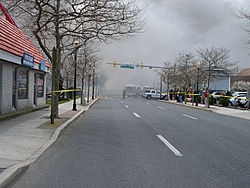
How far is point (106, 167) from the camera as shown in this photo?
254 inches

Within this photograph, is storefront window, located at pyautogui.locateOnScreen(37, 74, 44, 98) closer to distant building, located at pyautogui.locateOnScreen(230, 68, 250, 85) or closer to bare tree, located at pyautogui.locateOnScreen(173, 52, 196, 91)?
bare tree, located at pyautogui.locateOnScreen(173, 52, 196, 91)

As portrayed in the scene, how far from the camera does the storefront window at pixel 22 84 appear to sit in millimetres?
16281

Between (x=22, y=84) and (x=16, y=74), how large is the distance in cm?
148

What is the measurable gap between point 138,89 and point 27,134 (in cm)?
6606

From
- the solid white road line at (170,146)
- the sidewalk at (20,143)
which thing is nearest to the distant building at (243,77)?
the solid white road line at (170,146)

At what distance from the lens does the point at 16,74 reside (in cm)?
1545

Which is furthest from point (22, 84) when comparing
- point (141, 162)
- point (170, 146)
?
point (141, 162)

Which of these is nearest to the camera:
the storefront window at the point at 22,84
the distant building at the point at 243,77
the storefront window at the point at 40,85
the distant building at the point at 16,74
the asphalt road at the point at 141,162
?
the asphalt road at the point at 141,162

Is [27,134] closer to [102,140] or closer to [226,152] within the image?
[102,140]

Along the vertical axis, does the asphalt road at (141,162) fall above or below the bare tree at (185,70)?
below

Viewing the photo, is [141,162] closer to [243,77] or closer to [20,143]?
[20,143]

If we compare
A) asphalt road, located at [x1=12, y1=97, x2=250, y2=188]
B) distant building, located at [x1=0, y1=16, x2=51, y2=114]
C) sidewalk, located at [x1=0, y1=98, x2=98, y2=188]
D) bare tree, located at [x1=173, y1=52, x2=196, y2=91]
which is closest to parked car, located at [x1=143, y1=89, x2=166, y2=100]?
bare tree, located at [x1=173, y1=52, x2=196, y2=91]

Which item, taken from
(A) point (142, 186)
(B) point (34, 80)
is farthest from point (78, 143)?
(B) point (34, 80)

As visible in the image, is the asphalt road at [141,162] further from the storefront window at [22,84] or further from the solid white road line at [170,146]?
the storefront window at [22,84]
